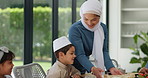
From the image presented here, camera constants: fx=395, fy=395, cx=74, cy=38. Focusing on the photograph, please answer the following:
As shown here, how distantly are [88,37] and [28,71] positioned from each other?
1.92 feet

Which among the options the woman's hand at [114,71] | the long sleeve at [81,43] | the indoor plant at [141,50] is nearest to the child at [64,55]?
the long sleeve at [81,43]

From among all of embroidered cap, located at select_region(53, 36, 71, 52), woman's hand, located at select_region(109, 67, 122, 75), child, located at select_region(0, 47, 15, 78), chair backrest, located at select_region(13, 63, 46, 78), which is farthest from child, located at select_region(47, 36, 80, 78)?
child, located at select_region(0, 47, 15, 78)

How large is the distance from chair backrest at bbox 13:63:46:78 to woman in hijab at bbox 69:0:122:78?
315mm

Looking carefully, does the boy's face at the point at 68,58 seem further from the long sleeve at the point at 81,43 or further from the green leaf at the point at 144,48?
the green leaf at the point at 144,48

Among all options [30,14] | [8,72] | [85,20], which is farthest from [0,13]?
[8,72]

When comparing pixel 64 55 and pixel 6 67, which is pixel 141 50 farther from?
pixel 6 67

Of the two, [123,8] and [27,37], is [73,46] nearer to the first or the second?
[27,37]

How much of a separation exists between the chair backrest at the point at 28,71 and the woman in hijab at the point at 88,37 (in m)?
0.31

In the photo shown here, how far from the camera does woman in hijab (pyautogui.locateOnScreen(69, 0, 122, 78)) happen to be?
10.5 ft

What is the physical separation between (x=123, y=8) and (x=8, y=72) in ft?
17.6

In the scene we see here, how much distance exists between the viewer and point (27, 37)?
400cm

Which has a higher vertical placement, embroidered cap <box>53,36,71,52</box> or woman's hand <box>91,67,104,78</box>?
embroidered cap <box>53,36,71,52</box>

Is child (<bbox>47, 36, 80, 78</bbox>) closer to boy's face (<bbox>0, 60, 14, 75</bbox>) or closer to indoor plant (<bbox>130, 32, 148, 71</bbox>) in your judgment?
boy's face (<bbox>0, 60, 14, 75</bbox>)

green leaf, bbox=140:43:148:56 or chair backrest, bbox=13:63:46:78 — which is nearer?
chair backrest, bbox=13:63:46:78
